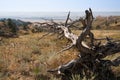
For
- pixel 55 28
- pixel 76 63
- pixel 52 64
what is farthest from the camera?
pixel 55 28

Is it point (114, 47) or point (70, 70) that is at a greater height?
point (114, 47)

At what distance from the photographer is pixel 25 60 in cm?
1020

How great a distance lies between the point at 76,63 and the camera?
823cm

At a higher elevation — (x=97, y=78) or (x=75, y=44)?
(x=75, y=44)

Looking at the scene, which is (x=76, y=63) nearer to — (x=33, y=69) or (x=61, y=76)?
(x=61, y=76)

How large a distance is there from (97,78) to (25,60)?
11.5 feet

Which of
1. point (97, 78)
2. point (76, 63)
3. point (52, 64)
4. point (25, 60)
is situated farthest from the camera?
point (25, 60)

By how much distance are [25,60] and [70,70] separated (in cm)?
259

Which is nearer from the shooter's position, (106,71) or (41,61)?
(106,71)

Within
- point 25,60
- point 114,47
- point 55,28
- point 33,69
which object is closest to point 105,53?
point 114,47

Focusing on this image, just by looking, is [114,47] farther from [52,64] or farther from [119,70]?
[52,64]

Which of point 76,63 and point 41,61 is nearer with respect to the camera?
point 76,63

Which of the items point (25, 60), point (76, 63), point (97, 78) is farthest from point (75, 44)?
point (25, 60)

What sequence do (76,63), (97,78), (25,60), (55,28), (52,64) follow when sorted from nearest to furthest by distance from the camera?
(97,78), (76,63), (52,64), (25,60), (55,28)
